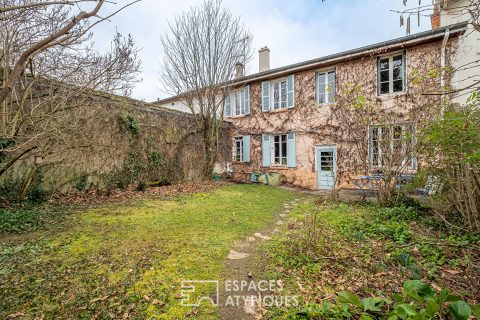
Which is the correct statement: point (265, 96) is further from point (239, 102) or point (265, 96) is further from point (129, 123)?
point (129, 123)

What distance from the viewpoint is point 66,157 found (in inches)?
289

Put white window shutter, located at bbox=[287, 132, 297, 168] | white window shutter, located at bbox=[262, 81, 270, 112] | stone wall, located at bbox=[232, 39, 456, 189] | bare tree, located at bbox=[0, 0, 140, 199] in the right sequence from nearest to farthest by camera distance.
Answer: bare tree, located at bbox=[0, 0, 140, 199], stone wall, located at bbox=[232, 39, 456, 189], white window shutter, located at bbox=[287, 132, 297, 168], white window shutter, located at bbox=[262, 81, 270, 112]

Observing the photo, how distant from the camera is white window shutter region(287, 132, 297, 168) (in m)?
11.6

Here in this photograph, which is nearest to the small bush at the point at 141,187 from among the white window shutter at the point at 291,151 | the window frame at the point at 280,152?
the window frame at the point at 280,152

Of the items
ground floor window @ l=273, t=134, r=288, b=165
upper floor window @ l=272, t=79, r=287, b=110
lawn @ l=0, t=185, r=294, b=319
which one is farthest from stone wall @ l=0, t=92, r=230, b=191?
upper floor window @ l=272, t=79, r=287, b=110

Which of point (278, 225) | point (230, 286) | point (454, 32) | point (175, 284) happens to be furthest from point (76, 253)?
point (454, 32)

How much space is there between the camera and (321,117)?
1073 cm

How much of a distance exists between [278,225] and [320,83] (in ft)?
26.3

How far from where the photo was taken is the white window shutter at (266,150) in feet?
41.2

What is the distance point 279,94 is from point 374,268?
10317 mm

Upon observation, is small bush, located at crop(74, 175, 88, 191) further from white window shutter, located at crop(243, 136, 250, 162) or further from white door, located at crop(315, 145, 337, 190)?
white door, located at crop(315, 145, 337, 190)

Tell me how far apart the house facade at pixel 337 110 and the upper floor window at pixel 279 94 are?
5 centimetres

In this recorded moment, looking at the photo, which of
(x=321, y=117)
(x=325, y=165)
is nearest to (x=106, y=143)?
(x=321, y=117)

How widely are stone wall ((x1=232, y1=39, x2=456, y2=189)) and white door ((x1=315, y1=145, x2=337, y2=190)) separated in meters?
0.19
